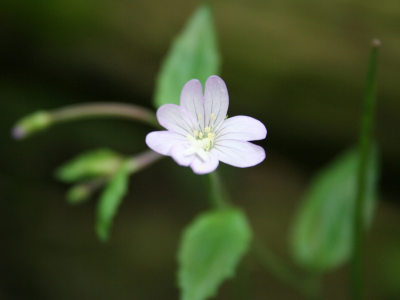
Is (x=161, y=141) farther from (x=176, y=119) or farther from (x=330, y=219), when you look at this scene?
(x=330, y=219)

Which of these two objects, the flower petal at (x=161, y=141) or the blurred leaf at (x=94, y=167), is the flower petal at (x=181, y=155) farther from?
the blurred leaf at (x=94, y=167)

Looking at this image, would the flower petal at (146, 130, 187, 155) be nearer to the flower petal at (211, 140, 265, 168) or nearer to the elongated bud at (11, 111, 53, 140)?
the flower petal at (211, 140, 265, 168)

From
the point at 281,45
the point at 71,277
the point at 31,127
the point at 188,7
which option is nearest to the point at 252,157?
the point at 31,127

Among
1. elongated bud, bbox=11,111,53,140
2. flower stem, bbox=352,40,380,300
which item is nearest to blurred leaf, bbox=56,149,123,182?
elongated bud, bbox=11,111,53,140

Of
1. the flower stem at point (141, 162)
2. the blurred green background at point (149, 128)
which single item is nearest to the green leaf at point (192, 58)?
the flower stem at point (141, 162)

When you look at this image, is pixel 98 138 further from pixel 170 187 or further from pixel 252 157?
pixel 252 157

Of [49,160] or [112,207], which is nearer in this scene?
[112,207]

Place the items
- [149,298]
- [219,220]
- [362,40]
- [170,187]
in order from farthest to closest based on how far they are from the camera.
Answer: [170,187]
[149,298]
[362,40]
[219,220]
